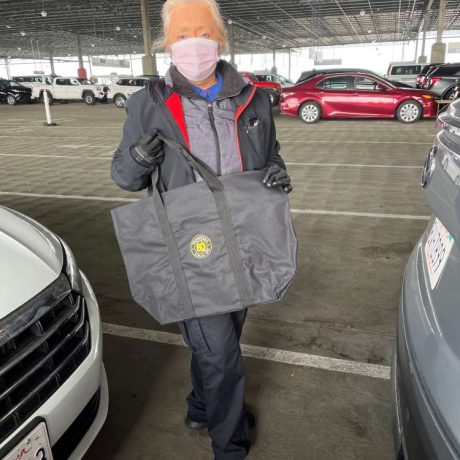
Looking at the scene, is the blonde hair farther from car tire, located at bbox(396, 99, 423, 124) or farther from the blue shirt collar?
car tire, located at bbox(396, 99, 423, 124)

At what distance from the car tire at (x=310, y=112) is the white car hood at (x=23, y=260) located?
11.0 meters

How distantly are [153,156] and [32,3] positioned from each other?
2941 centimetres

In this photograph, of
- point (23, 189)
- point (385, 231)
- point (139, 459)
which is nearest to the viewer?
point (139, 459)

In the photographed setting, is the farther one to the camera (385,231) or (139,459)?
(385,231)

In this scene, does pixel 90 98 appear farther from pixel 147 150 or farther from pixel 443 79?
pixel 147 150

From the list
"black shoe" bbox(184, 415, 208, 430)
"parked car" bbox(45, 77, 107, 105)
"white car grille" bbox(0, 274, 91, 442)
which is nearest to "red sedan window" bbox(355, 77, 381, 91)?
"black shoe" bbox(184, 415, 208, 430)

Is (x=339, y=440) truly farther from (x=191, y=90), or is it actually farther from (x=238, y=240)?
(x=191, y=90)

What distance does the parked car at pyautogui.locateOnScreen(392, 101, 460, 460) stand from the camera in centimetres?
92

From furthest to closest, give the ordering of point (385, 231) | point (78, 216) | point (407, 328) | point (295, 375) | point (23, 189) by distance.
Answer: point (23, 189) → point (78, 216) → point (385, 231) → point (295, 375) → point (407, 328)

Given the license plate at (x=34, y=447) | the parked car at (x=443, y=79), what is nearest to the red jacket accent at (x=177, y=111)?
the license plate at (x=34, y=447)

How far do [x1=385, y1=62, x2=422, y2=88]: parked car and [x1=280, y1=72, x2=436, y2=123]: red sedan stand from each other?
769cm

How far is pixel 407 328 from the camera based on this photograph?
4.13ft

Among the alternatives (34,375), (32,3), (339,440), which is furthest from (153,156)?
(32,3)

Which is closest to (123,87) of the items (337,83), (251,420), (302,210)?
(337,83)
